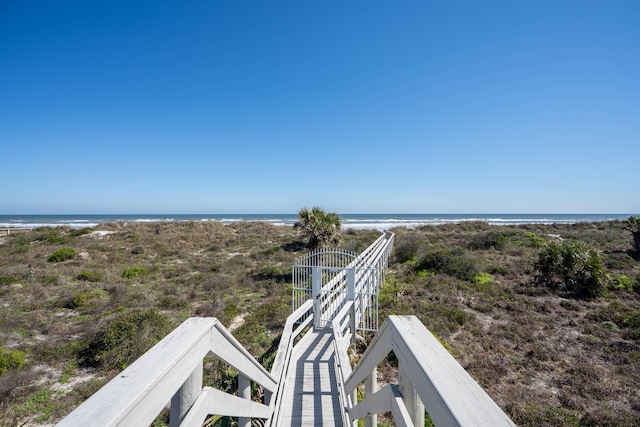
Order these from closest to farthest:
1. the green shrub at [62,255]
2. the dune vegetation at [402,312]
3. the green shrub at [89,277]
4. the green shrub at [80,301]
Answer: the dune vegetation at [402,312], the green shrub at [80,301], the green shrub at [89,277], the green shrub at [62,255]

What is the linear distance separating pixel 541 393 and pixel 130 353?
887 centimetres

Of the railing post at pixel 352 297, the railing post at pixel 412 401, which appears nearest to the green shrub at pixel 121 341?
the railing post at pixel 352 297

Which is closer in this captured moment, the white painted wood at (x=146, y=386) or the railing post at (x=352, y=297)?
the white painted wood at (x=146, y=386)

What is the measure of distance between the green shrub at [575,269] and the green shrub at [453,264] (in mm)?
2710

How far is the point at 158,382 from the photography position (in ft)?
3.21

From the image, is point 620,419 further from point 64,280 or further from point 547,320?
point 64,280

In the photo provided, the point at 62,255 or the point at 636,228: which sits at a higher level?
the point at 636,228

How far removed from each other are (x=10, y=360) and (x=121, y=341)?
82.1 inches

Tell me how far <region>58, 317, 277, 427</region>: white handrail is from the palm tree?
1368 cm

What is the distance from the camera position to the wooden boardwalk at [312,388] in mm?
4109

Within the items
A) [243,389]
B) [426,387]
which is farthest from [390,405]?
[243,389]

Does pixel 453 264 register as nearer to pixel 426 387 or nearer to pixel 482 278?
pixel 482 278

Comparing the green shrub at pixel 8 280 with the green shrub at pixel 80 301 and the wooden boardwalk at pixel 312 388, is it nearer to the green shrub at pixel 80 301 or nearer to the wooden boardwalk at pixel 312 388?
the green shrub at pixel 80 301

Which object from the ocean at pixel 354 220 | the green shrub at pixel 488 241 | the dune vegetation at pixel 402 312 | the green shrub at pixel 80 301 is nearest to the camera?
the dune vegetation at pixel 402 312
